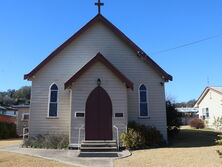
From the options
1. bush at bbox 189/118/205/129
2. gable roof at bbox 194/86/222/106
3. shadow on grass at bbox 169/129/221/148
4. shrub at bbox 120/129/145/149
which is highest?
gable roof at bbox 194/86/222/106

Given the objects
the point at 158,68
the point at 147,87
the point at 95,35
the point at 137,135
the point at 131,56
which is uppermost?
the point at 95,35

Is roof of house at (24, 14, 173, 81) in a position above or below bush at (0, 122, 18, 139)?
above

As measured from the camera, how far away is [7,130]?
2600cm

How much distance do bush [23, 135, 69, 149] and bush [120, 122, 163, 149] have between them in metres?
3.52

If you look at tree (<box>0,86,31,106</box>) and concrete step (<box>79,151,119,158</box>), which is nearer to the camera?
concrete step (<box>79,151,119,158</box>)

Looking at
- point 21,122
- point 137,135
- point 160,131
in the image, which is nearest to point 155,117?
point 160,131

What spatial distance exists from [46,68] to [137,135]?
309 inches

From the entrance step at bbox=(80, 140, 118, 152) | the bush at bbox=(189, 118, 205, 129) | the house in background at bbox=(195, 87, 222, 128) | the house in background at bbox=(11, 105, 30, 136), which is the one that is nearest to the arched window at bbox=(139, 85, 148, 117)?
the entrance step at bbox=(80, 140, 118, 152)

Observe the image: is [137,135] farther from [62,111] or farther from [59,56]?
[59,56]

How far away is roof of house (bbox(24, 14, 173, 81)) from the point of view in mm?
15406

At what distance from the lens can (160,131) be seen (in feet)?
49.3

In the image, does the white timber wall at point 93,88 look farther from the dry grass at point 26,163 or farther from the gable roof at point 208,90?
the gable roof at point 208,90

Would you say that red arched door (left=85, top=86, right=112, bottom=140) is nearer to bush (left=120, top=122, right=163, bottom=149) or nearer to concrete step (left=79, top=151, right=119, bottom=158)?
bush (left=120, top=122, right=163, bottom=149)

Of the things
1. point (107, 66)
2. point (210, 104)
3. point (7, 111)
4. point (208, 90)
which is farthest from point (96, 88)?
point (7, 111)
